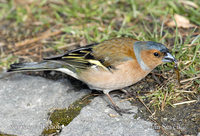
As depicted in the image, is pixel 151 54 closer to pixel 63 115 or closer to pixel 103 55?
pixel 103 55

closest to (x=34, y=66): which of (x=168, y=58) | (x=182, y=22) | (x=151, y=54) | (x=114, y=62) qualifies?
(x=114, y=62)

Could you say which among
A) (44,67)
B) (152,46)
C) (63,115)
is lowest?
(63,115)

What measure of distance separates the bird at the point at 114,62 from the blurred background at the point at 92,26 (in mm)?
436

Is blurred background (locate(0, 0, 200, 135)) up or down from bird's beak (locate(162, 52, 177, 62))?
down

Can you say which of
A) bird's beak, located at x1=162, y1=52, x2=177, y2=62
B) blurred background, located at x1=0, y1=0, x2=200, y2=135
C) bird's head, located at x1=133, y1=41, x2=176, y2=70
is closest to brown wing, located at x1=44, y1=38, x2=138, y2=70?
bird's head, located at x1=133, y1=41, x2=176, y2=70

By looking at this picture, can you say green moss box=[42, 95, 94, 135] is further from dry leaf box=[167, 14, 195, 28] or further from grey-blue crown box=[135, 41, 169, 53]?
dry leaf box=[167, 14, 195, 28]

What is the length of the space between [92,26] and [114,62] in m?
1.83

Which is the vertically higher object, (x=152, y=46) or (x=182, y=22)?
(x=152, y=46)

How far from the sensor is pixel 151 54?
3.76m

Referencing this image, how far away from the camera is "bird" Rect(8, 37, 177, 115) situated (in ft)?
12.0

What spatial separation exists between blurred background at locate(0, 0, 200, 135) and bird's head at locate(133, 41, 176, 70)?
1.20ft

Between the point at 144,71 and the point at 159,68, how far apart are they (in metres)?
0.52

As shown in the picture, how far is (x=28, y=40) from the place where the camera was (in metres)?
5.36

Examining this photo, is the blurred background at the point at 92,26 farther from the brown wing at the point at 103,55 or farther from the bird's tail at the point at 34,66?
the bird's tail at the point at 34,66
